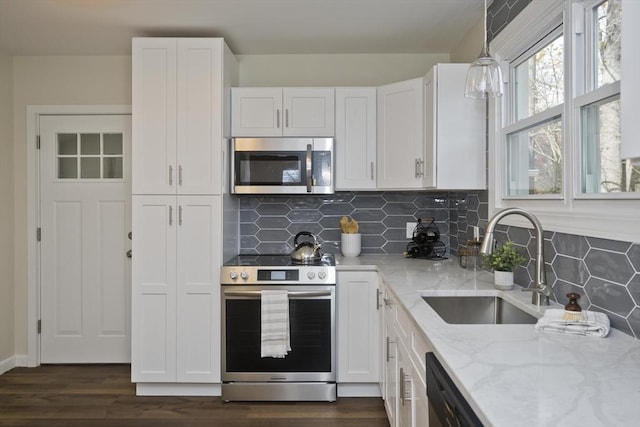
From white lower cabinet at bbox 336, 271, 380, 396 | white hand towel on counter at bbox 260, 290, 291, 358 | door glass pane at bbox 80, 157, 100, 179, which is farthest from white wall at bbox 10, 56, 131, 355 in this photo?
white lower cabinet at bbox 336, 271, 380, 396

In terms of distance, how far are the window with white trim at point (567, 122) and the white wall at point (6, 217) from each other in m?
3.60

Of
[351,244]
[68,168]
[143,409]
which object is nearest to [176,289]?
[143,409]

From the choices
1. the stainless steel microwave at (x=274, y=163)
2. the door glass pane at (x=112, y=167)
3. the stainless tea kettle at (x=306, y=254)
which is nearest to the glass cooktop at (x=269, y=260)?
the stainless tea kettle at (x=306, y=254)

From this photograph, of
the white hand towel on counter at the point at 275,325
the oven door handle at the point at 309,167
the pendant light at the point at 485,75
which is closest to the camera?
the pendant light at the point at 485,75

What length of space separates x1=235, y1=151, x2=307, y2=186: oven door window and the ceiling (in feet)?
2.80

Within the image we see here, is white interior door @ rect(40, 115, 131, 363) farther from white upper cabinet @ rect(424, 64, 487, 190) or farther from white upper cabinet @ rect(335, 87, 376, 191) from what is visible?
white upper cabinet @ rect(424, 64, 487, 190)

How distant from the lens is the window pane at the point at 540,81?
1.91 m

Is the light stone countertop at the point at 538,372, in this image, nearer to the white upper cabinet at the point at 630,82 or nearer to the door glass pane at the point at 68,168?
the white upper cabinet at the point at 630,82

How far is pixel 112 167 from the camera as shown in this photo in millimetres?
3496

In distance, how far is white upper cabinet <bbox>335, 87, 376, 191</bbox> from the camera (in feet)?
10.2

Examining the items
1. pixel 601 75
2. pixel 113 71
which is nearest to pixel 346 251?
pixel 601 75

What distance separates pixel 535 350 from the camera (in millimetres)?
1211

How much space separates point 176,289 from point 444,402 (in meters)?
2.16

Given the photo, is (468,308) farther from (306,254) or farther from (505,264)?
(306,254)
